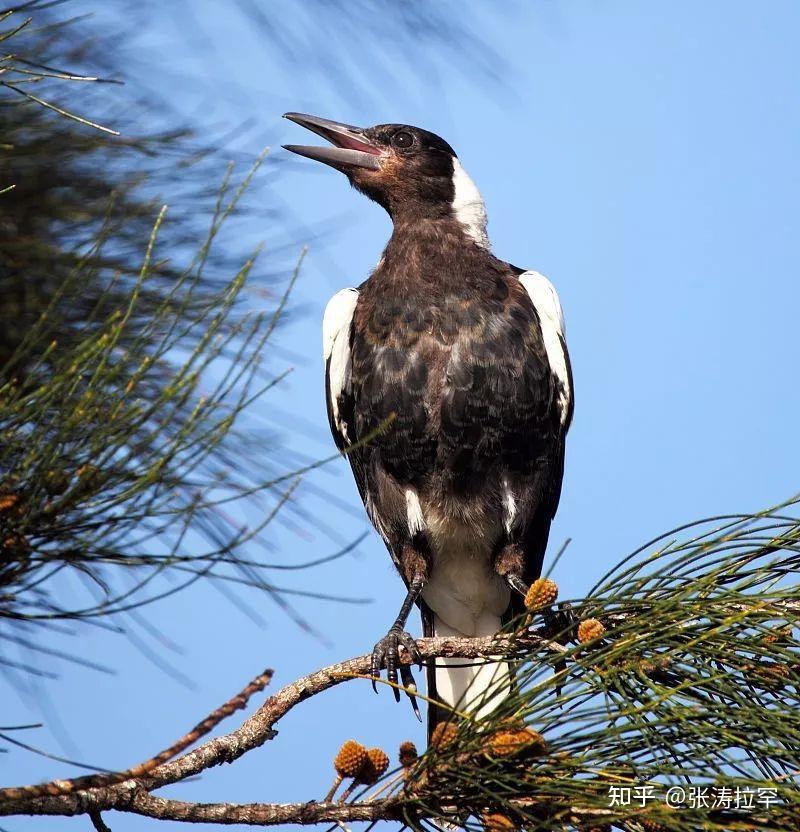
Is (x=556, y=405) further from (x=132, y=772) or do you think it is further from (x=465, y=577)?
(x=132, y=772)

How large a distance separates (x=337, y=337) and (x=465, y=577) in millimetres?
717

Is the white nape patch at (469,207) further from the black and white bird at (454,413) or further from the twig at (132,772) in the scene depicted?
the twig at (132,772)

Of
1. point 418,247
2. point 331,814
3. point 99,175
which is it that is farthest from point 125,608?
point 418,247

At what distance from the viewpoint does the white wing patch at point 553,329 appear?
290 centimetres

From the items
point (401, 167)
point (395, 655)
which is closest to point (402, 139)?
point (401, 167)

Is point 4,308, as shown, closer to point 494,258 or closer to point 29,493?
point 29,493

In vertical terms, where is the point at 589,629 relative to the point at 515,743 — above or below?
above

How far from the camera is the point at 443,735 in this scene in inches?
60.4

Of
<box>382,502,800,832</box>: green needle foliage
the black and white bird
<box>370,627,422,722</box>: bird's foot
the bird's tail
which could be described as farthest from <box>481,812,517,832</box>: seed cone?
the black and white bird

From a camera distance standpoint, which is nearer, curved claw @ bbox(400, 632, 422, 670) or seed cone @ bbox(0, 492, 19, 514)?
seed cone @ bbox(0, 492, 19, 514)

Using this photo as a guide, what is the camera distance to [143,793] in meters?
1.50

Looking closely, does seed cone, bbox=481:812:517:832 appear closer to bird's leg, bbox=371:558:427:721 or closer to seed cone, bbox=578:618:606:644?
seed cone, bbox=578:618:606:644

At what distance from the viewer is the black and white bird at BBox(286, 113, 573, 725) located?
2.75 meters

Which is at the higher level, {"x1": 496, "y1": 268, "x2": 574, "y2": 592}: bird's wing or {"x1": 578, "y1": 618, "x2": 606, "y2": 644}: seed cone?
{"x1": 496, "y1": 268, "x2": 574, "y2": 592}: bird's wing
